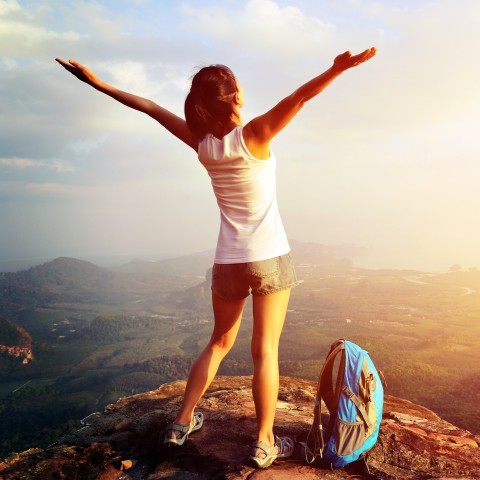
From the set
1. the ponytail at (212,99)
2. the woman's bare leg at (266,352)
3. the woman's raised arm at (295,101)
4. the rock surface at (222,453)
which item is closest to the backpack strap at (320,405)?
the rock surface at (222,453)

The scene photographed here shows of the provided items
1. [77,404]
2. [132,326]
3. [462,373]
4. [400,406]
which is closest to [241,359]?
[77,404]

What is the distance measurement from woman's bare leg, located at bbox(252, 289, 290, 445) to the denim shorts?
84 millimetres

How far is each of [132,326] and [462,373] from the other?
104 meters

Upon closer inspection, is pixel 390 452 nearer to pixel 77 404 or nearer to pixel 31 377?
pixel 77 404

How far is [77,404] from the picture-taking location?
74.9 m

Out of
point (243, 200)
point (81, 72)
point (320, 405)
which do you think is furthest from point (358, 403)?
point (81, 72)

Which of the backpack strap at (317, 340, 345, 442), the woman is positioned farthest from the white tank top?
the backpack strap at (317, 340, 345, 442)

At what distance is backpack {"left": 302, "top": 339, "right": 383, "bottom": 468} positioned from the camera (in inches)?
136

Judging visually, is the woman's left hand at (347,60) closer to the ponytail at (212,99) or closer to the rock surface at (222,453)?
the ponytail at (212,99)

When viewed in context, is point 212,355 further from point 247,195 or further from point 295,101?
point 295,101

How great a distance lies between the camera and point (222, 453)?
3711 millimetres

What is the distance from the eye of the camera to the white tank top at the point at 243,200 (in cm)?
310

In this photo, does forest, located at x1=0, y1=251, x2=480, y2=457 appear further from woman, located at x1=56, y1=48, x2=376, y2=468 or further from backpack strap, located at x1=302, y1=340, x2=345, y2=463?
woman, located at x1=56, y1=48, x2=376, y2=468

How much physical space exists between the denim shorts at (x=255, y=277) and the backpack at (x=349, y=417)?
0.96 meters
